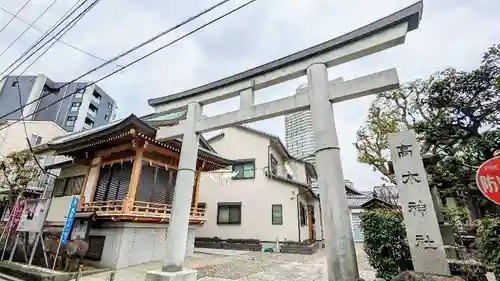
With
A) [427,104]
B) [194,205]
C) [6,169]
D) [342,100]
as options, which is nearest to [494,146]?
[427,104]

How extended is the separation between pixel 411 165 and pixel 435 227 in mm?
1022

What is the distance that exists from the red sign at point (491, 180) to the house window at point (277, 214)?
11584 mm

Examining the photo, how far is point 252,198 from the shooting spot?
1590 cm

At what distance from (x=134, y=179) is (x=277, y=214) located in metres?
8.69

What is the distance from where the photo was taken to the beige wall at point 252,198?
14.8m

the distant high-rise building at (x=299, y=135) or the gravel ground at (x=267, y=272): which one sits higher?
the distant high-rise building at (x=299, y=135)

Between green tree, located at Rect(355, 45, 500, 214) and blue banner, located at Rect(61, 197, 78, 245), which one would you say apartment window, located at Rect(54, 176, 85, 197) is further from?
green tree, located at Rect(355, 45, 500, 214)

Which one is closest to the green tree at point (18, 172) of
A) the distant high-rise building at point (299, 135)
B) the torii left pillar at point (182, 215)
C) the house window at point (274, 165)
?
the torii left pillar at point (182, 215)

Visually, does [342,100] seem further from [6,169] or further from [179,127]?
[6,169]

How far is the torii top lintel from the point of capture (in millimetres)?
4395

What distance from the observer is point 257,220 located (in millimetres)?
15234

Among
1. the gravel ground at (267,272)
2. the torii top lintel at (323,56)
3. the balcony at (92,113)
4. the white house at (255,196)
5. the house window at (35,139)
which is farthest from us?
the balcony at (92,113)

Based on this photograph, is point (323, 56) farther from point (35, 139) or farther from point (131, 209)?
point (35, 139)

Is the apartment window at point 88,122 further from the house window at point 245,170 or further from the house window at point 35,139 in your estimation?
the house window at point 245,170
